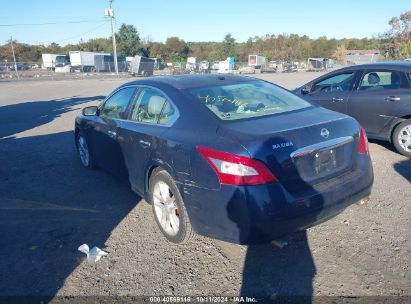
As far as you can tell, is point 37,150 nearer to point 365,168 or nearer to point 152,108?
point 152,108

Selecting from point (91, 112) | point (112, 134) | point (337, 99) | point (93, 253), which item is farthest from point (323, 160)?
point (337, 99)

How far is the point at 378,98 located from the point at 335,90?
0.90 meters

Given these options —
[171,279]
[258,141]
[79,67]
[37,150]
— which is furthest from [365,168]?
[79,67]

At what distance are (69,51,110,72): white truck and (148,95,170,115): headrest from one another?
58.3m

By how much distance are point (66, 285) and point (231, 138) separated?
1841mm

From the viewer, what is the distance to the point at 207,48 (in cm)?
10606

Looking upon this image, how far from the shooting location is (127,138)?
162 inches

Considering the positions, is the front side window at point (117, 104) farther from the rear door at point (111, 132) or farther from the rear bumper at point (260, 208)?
the rear bumper at point (260, 208)

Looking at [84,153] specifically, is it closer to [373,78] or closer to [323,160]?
[323,160]

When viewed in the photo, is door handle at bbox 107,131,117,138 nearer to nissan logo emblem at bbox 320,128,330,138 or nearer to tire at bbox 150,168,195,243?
tire at bbox 150,168,195,243

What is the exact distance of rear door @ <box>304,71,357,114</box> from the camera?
656 cm

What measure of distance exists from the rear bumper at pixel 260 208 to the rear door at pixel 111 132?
1.65 metres

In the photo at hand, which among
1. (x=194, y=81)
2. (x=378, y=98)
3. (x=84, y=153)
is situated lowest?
(x=84, y=153)

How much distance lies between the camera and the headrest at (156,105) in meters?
3.63
